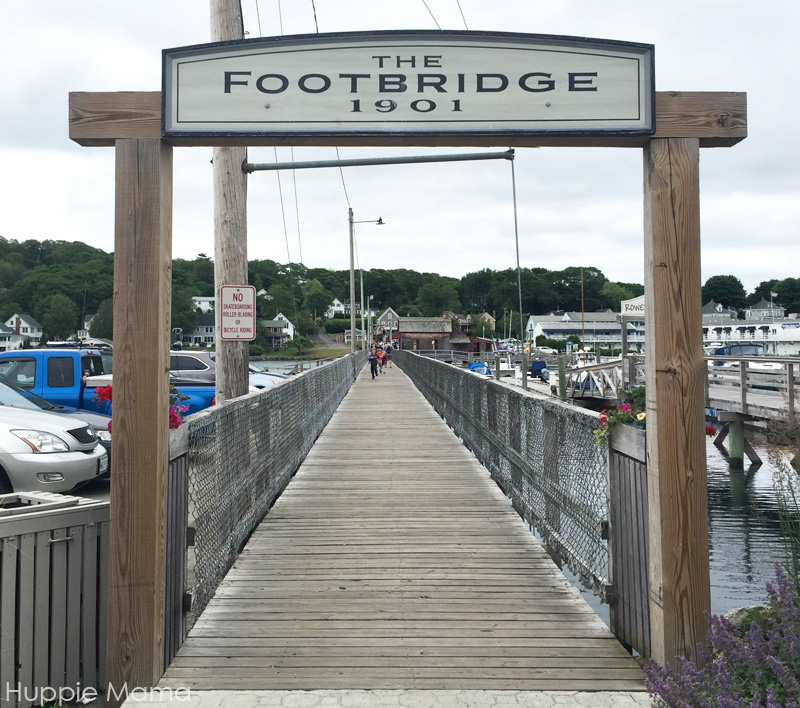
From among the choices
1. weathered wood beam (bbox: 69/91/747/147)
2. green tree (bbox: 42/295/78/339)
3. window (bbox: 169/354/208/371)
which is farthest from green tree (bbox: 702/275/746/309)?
weathered wood beam (bbox: 69/91/747/147)

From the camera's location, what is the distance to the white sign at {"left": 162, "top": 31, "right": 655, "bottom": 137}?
4.16 meters

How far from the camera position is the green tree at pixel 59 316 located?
53.0 m

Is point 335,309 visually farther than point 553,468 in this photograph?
Yes

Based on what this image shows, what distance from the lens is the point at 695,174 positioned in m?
4.07

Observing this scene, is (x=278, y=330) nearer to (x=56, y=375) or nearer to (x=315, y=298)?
(x=315, y=298)

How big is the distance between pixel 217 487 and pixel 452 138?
2.86 m

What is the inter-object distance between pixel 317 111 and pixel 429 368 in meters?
17.4

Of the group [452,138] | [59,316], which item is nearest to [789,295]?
[59,316]

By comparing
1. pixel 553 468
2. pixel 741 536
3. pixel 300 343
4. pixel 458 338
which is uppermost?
pixel 458 338

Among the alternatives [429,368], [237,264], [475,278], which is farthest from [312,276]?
[237,264]

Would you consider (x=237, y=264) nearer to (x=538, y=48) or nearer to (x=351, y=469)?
(x=351, y=469)

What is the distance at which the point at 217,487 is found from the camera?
5430 millimetres

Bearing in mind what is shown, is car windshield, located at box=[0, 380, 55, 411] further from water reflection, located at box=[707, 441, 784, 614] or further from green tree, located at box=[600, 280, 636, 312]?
green tree, located at box=[600, 280, 636, 312]

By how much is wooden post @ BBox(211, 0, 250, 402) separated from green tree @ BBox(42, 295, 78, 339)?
4723 cm
